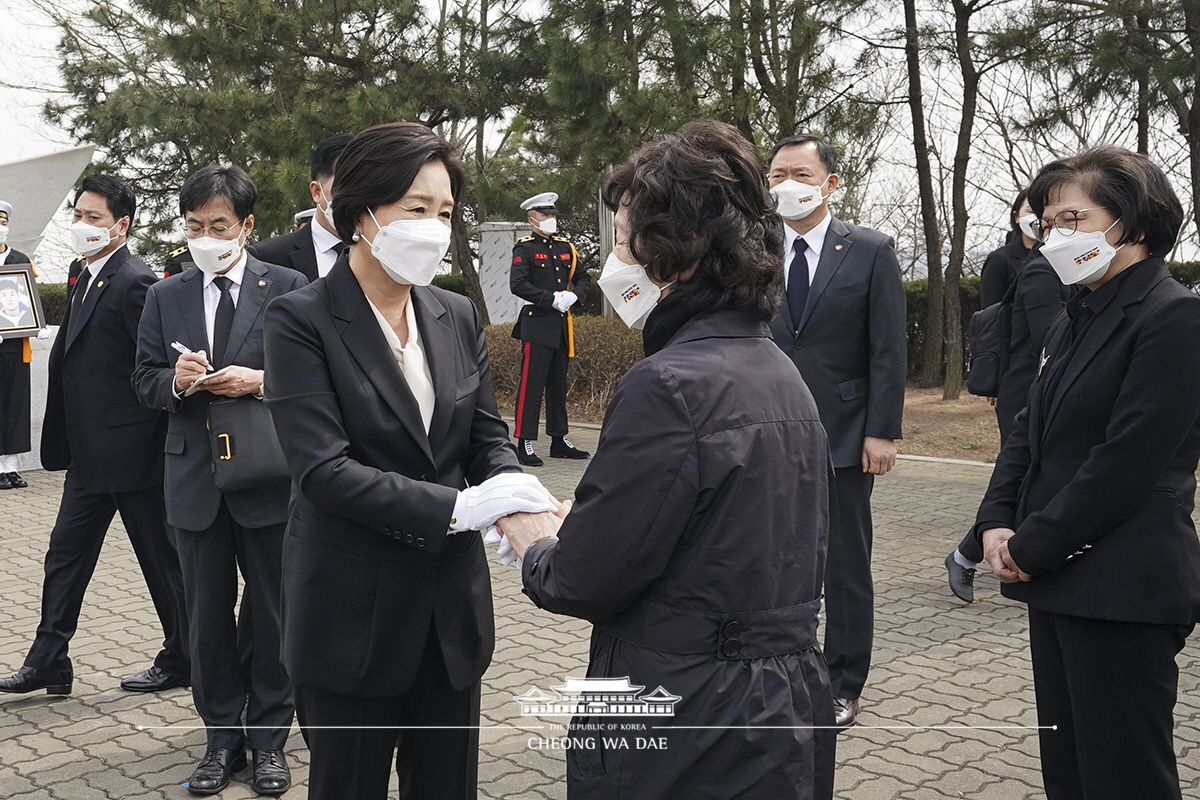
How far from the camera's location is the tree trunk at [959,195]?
42.0 feet

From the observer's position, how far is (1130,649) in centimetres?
271

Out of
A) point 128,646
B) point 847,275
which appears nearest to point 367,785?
point 847,275

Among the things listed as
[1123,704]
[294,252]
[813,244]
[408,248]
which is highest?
[813,244]

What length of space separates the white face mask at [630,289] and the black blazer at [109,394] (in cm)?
271

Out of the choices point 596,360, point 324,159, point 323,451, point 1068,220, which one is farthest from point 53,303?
point 1068,220

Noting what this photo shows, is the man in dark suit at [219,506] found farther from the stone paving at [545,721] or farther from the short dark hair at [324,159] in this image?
the short dark hair at [324,159]

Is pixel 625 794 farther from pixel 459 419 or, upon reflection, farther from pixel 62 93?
pixel 62 93

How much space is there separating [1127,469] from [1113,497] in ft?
0.24

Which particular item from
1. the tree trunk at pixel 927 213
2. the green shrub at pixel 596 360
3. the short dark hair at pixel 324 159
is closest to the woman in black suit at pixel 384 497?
the short dark hair at pixel 324 159

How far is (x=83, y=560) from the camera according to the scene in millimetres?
4590

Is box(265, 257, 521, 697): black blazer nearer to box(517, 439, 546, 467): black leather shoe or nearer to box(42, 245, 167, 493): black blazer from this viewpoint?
box(42, 245, 167, 493): black blazer

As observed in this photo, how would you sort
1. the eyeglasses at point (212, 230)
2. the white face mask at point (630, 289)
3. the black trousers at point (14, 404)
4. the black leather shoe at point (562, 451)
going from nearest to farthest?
the white face mask at point (630, 289) → the eyeglasses at point (212, 230) → the black trousers at point (14, 404) → the black leather shoe at point (562, 451)

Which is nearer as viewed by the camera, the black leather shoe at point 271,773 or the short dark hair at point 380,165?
the short dark hair at point 380,165

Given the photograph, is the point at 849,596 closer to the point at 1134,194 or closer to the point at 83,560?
the point at 1134,194
